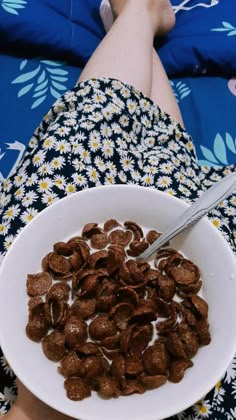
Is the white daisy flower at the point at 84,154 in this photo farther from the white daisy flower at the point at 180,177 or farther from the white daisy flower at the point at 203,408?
the white daisy flower at the point at 203,408

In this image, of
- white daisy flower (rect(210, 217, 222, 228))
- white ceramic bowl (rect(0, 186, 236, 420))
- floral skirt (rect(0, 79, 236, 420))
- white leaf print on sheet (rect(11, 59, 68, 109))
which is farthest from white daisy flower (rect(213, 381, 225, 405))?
white leaf print on sheet (rect(11, 59, 68, 109))

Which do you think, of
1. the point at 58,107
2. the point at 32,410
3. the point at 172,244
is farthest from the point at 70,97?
the point at 32,410

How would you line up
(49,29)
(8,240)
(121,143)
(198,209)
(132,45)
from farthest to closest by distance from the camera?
(49,29) < (132,45) < (121,143) < (8,240) < (198,209)

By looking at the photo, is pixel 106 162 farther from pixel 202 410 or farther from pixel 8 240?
pixel 202 410

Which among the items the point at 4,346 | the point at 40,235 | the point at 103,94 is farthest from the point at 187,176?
the point at 4,346

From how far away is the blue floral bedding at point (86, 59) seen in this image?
1091mm

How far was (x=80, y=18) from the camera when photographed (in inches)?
46.4

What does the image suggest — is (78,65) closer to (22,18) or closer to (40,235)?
(22,18)

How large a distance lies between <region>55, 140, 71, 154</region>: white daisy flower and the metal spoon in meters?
0.24

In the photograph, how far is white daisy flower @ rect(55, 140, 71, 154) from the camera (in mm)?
816

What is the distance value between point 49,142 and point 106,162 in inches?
3.8

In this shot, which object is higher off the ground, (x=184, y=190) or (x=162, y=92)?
(x=162, y=92)

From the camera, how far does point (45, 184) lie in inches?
31.3

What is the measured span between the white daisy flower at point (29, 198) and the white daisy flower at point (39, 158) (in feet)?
0.16
